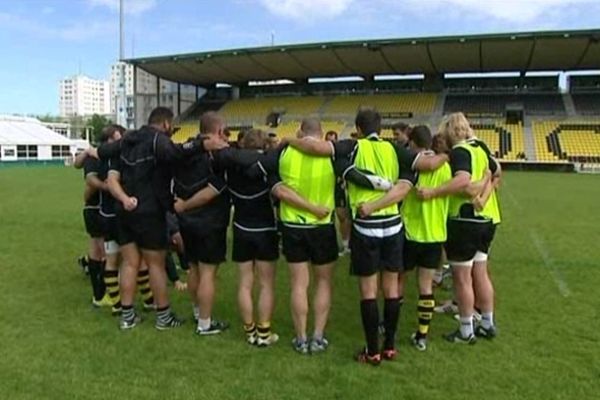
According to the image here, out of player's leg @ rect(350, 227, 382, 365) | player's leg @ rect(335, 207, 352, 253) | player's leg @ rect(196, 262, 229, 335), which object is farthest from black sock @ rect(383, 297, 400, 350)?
player's leg @ rect(335, 207, 352, 253)

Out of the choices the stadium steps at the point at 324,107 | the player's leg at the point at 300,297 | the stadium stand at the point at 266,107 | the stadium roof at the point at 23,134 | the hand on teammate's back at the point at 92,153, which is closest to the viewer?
the player's leg at the point at 300,297

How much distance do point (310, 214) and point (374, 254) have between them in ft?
1.96

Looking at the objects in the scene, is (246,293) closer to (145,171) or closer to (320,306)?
(320,306)

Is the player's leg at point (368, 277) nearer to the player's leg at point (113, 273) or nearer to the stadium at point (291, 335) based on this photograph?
the stadium at point (291, 335)

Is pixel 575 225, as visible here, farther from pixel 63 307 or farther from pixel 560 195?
pixel 63 307

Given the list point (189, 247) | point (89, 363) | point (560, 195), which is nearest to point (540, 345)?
point (189, 247)

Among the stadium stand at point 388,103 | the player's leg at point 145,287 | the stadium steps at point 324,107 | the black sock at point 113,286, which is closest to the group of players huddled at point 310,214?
the black sock at point 113,286

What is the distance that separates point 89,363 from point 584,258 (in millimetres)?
7577

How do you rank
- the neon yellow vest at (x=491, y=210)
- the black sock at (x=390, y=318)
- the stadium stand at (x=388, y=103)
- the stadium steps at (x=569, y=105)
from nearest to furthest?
the black sock at (x=390, y=318)
the neon yellow vest at (x=491, y=210)
the stadium steps at (x=569, y=105)
the stadium stand at (x=388, y=103)

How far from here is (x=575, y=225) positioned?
13.1 metres

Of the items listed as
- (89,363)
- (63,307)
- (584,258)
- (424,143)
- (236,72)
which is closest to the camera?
(89,363)

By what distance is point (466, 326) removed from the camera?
17.3 feet

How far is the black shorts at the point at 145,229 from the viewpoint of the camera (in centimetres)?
546

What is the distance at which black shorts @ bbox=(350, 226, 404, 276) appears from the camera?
4664 millimetres
